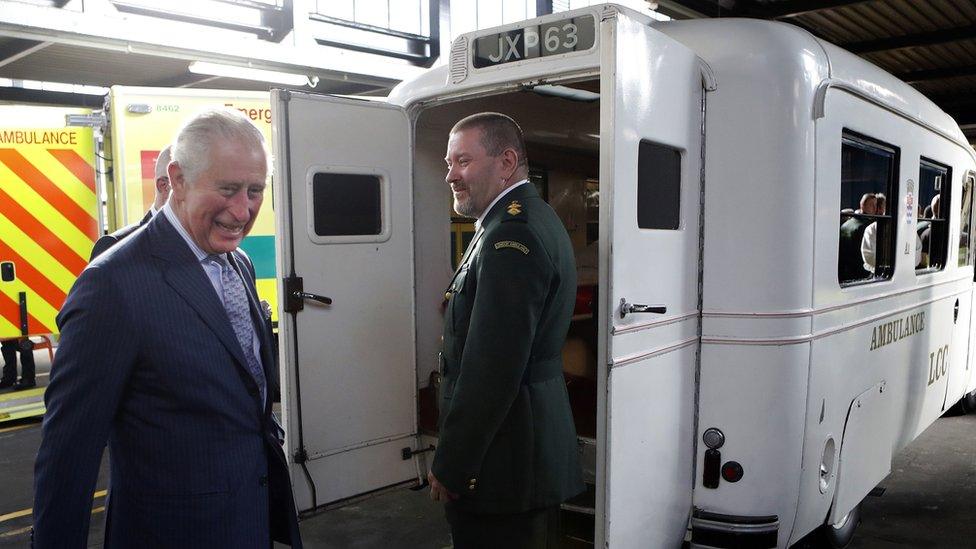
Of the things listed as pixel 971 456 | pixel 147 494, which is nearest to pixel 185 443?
pixel 147 494

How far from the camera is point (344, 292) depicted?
3.85 metres

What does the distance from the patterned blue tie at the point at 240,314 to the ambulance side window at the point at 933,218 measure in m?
4.43

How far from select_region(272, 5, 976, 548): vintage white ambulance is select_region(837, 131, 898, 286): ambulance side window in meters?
0.02

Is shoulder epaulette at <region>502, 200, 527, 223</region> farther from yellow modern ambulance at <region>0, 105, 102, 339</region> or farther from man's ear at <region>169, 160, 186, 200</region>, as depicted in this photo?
yellow modern ambulance at <region>0, 105, 102, 339</region>

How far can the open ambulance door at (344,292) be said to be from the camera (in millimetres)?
3617

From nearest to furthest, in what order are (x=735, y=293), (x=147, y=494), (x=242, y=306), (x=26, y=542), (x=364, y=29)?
(x=147, y=494), (x=242, y=306), (x=735, y=293), (x=26, y=542), (x=364, y=29)

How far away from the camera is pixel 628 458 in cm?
280

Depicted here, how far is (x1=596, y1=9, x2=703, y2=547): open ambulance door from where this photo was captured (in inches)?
104

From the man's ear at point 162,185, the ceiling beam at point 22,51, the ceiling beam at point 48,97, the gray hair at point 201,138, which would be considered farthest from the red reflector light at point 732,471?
the ceiling beam at point 48,97

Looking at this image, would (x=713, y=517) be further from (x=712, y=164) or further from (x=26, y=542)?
(x=26, y=542)

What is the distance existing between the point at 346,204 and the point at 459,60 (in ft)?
3.11

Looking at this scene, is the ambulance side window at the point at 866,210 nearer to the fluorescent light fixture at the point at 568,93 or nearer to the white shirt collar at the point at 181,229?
the fluorescent light fixture at the point at 568,93

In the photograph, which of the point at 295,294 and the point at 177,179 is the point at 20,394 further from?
the point at 177,179

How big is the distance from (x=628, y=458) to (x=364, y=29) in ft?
34.0
